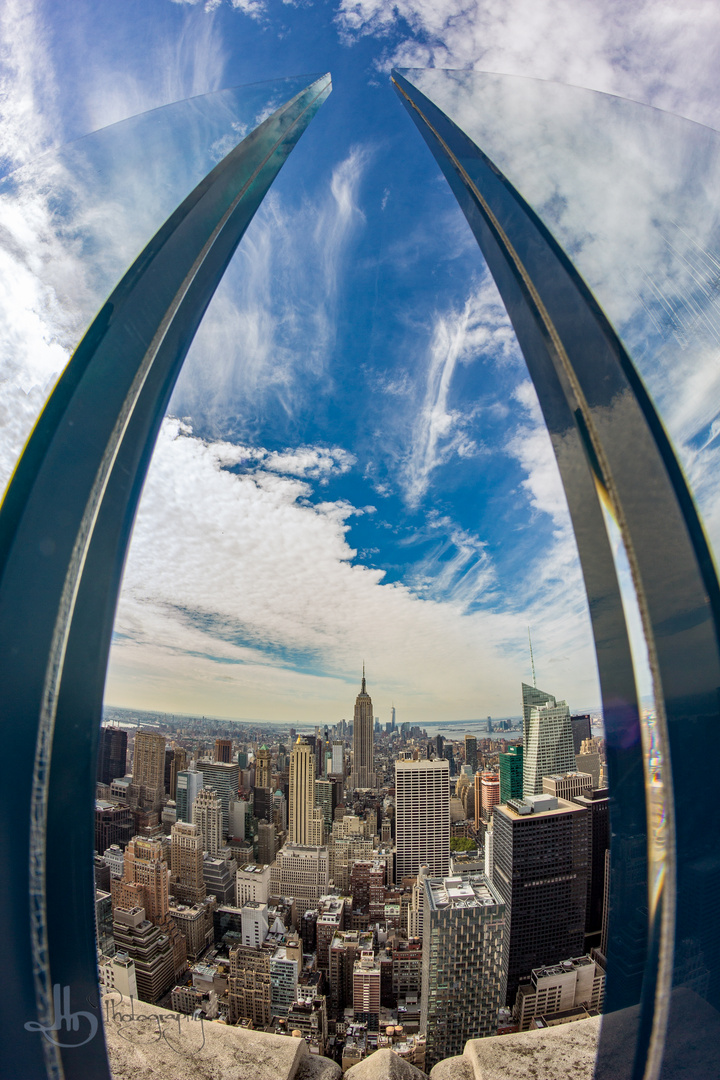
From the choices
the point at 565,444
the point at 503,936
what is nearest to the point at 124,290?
the point at 565,444

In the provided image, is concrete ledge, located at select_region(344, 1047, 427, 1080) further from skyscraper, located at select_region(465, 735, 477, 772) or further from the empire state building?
the empire state building

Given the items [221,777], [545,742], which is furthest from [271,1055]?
[221,777]

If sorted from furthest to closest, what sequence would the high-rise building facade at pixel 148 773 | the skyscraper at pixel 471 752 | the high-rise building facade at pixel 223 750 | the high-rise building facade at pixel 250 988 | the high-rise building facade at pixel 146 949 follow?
1. the high-rise building facade at pixel 223 750
2. the skyscraper at pixel 471 752
3. the high-rise building facade at pixel 148 773
4. the high-rise building facade at pixel 250 988
5. the high-rise building facade at pixel 146 949

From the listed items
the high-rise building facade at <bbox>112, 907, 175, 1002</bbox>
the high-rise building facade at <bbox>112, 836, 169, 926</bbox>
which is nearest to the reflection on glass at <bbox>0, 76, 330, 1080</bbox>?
the high-rise building facade at <bbox>112, 907, 175, 1002</bbox>

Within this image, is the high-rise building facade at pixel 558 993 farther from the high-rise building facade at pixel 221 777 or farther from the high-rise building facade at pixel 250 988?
the high-rise building facade at pixel 221 777

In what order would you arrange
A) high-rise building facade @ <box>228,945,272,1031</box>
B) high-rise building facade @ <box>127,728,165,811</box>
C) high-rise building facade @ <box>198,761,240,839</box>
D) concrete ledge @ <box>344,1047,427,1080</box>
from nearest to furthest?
concrete ledge @ <box>344,1047,427,1080</box> < high-rise building facade @ <box>228,945,272,1031</box> < high-rise building facade @ <box>127,728,165,811</box> < high-rise building facade @ <box>198,761,240,839</box>

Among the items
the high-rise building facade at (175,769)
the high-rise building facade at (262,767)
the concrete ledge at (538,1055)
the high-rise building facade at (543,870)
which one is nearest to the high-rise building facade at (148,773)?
the high-rise building facade at (175,769)

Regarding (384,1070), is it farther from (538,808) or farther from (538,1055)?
(538,808)
